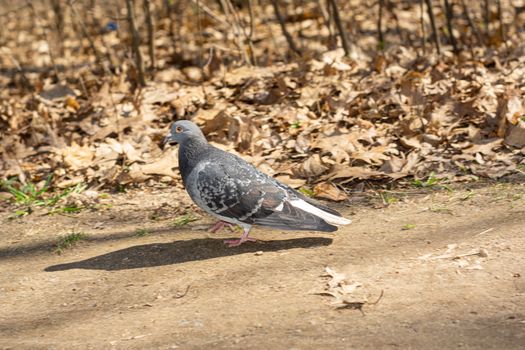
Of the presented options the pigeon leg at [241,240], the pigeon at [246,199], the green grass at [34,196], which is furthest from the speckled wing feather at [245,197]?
the green grass at [34,196]

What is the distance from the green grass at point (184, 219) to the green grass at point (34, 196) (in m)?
0.94

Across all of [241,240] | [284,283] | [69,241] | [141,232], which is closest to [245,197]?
[241,240]

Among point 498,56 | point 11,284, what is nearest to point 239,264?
point 11,284

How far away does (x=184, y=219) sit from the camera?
5.62 m

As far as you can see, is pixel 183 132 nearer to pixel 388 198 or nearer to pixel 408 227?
pixel 388 198

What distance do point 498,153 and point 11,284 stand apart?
12.5 feet

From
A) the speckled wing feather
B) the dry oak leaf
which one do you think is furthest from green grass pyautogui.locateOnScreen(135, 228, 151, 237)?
the dry oak leaf

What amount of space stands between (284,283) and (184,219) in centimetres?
155

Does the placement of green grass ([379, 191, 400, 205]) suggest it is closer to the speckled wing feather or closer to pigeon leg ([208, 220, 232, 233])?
the speckled wing feather

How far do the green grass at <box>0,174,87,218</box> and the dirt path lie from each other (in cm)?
37

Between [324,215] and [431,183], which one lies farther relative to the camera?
[431,183]

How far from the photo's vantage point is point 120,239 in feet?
17.7

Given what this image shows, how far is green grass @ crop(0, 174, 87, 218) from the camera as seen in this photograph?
609cm

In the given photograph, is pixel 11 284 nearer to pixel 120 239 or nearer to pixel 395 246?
pixel 120 239
